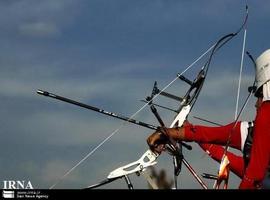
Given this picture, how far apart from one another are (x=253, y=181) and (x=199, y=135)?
112cm

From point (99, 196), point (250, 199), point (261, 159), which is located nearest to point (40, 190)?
point (99, 196)

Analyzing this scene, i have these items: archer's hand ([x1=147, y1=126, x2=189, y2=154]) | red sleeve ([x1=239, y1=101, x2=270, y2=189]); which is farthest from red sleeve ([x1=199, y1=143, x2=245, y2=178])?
red sleeve ([x1=239, y1=101, x2=270, y2=189])

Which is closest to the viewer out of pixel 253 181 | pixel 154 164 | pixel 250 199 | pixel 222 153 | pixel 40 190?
pixel 250 199

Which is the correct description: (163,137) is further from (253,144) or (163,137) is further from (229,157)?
(253,144)

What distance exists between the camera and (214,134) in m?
7.46

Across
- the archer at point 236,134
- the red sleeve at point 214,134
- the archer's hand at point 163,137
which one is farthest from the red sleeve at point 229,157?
the archer's hand at point 163,137

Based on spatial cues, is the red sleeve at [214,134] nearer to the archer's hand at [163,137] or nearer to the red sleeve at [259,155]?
the archer's hand at [163,137]

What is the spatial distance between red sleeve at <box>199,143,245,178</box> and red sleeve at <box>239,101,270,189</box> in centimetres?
82

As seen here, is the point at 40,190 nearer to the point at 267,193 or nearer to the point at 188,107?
the point at 267,193

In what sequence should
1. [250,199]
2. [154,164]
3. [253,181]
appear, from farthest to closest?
[154,164] → [253,181] → [250,199]

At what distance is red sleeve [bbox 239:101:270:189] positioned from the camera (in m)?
6.39

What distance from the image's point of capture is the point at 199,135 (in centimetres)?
735

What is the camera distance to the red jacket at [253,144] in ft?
21.1

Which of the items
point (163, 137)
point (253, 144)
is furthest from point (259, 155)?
point (163, 137)
